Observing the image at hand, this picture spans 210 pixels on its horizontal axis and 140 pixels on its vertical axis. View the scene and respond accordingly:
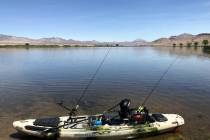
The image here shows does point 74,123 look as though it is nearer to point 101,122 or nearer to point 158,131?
point 101,122

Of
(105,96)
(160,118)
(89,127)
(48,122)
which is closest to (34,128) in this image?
(48,122)

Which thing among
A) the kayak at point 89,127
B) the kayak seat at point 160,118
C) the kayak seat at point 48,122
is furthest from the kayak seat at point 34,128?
the kayak seat at point 160,118

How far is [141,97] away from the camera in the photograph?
26.9 meters

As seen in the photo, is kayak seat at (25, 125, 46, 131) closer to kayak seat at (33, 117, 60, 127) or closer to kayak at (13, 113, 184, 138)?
kayak at (13, 113, 184, 138)

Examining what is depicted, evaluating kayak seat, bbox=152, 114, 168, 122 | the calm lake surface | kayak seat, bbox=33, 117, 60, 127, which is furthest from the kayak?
the calm lake surface

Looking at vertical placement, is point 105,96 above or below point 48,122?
below

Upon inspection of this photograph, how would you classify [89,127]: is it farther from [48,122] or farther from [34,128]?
[34,128]

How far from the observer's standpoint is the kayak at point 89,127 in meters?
16.3

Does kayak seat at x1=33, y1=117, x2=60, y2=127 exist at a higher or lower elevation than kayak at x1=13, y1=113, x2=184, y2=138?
higher

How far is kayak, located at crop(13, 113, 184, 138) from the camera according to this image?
16.3 m

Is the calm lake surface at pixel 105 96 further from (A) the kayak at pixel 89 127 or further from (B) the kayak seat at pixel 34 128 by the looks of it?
(B) the kayak seat at pixel 34 128

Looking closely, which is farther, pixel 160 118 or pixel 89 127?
pixel 160 118

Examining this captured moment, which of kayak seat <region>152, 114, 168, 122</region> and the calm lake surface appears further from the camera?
the calm lake surface

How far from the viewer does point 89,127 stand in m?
16.6
